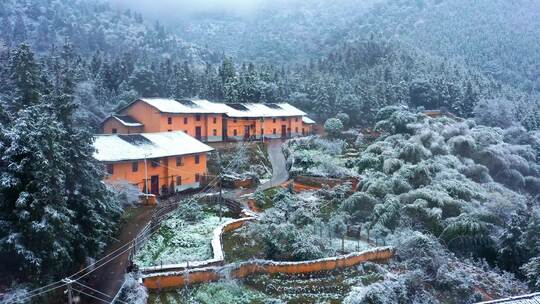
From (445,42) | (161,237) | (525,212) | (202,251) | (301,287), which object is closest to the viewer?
(301,287)

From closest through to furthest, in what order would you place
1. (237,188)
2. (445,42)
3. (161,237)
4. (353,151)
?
(161,237)
(237,188)
(353,151)
(445,42)

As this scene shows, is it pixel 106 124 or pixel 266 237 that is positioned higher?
pixel 106 124

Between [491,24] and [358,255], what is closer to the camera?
[358,255]

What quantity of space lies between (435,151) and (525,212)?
1419 cm

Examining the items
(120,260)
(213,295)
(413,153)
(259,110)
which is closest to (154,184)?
(120,260)

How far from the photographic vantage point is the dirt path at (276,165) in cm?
4021

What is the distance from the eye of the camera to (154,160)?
3484 cm

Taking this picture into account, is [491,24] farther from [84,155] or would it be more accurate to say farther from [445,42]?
[84,155]

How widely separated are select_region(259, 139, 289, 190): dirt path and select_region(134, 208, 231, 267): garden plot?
375 inches

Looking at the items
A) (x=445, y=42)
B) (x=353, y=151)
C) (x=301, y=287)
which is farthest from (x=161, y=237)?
(x=445, y=42)

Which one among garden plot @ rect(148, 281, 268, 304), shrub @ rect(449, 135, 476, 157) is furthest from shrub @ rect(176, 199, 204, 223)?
shrub @ rect(449, 135, 476, 157)

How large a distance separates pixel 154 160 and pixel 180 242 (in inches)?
452

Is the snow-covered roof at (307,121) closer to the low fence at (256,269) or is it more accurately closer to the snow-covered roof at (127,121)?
the snow-covered roof at (127,121)

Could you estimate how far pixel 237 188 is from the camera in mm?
38312
